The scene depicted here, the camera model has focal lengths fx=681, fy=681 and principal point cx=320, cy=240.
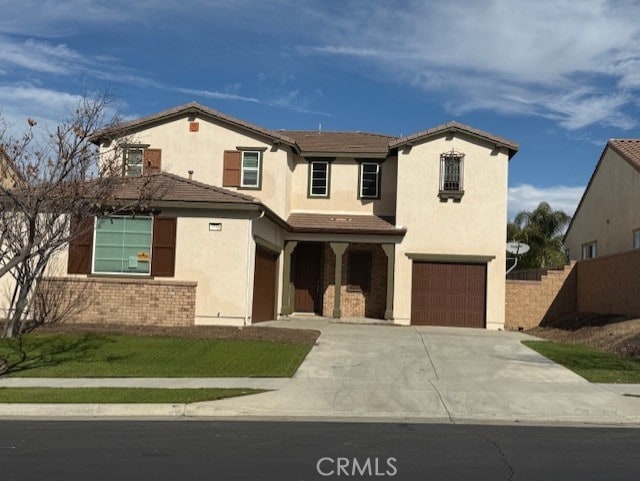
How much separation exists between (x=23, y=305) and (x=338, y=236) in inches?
429

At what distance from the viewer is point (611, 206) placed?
26141mm

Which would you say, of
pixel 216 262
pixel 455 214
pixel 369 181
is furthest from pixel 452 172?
pixel 216 262

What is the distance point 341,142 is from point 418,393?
1640 cm

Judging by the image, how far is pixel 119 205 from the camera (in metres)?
15.8

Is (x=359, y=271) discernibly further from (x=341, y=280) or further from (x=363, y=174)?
(x=363, y=174)

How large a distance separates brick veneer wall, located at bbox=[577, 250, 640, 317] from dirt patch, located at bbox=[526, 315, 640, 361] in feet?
1.79

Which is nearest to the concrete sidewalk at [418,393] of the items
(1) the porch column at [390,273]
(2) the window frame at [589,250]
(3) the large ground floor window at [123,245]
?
(3) the large ground floor window at [123,245]

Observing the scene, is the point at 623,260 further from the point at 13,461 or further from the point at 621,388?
the point at 13,461

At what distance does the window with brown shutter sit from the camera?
25.7 meters

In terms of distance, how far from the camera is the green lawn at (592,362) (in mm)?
13642

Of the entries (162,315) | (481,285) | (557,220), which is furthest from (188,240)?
(557,220)

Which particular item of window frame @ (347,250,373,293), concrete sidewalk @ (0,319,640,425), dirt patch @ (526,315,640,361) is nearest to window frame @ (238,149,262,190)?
window frame @ (347,250,373,293)

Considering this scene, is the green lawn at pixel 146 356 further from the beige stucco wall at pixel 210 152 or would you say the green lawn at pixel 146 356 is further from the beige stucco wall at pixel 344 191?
the beige stucco wall at pixel 344 191

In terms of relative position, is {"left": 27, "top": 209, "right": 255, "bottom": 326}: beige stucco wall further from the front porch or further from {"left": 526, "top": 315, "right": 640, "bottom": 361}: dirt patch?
{"left": 526, "top": 315, "right": 640, "bottom": 361}: dirt patch
